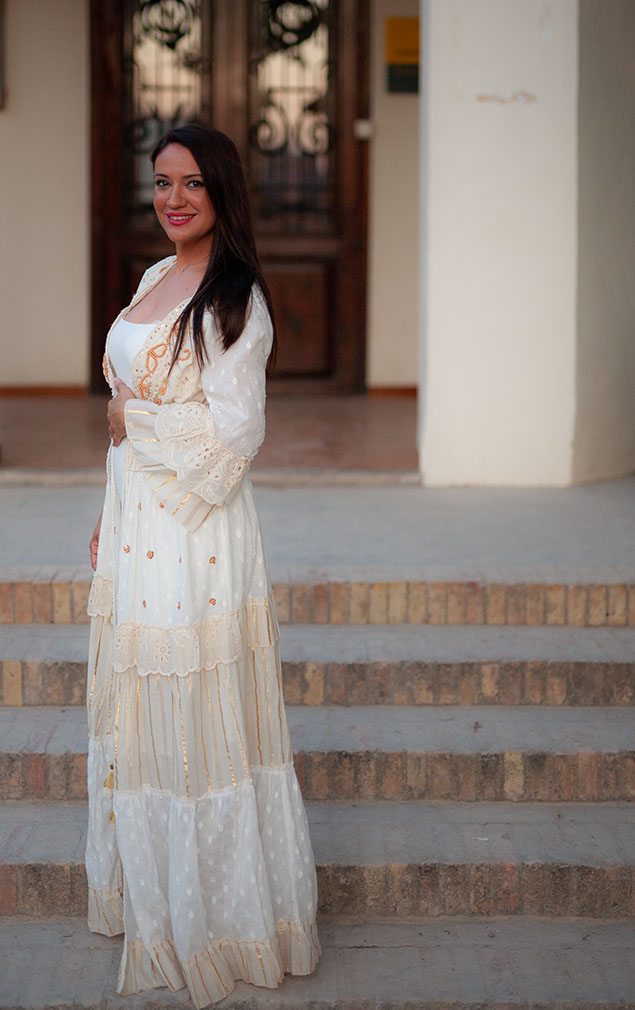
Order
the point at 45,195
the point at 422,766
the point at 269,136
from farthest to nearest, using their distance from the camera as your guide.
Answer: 1. the point at 45,195
2. the point at 269,136
3. the point at 422,766

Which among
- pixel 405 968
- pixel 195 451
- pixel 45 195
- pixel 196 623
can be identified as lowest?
pixel 405 968

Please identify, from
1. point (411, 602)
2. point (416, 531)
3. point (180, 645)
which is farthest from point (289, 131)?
point (180, 645)

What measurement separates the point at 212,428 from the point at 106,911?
1.24 metres

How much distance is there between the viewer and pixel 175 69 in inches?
347

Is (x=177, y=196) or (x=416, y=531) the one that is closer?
(x=177, y=196)

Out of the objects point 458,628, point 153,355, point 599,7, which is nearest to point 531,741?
point 458,628

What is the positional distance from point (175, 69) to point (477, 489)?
411 cm

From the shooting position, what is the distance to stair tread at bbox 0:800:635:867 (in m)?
3.51

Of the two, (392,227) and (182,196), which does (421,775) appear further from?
(392,227)

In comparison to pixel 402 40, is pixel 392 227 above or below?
below

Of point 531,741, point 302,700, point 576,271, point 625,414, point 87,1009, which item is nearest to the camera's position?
point 87,1009

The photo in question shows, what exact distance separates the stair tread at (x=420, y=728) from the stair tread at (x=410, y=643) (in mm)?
151

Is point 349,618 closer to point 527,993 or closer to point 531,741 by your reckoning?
point 531,741

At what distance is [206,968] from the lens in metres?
2.96
